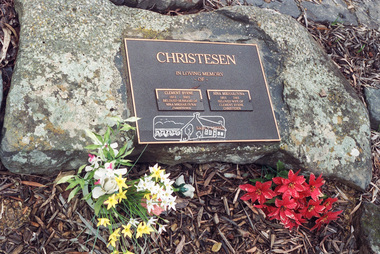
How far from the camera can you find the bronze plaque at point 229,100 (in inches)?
119

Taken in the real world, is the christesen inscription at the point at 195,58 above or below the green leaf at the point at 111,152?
above

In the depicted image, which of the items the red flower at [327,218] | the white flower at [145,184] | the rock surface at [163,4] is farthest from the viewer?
the rock surface at [163,4]

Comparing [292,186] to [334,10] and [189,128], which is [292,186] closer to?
[189,128]

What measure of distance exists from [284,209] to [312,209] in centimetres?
24

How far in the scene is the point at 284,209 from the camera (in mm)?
3039

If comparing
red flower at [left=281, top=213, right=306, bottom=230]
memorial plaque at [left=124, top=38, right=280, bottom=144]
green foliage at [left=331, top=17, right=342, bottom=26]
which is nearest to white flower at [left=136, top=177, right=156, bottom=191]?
memorial plaque at [left=124, top=38, right=280, bottom=144]

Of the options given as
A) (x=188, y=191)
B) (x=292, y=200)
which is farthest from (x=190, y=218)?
(x=292, y=200)

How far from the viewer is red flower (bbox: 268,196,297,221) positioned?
301 cm

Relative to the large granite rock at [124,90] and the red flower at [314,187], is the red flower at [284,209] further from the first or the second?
the large granite rock at [124,90]

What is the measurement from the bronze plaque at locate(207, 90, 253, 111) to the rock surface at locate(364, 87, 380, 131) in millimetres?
1692

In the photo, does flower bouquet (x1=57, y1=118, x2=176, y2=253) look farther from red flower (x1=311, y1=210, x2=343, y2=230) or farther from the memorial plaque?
red flower (x1=311, y1=210, x2=343, y2=230)

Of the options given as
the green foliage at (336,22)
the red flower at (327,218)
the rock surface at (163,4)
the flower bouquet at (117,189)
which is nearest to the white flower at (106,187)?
the flower bouquet at (117,189)

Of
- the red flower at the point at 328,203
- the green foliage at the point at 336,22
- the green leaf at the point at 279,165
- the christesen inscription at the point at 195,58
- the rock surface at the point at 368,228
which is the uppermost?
the christesen inscription at the point at 195,58

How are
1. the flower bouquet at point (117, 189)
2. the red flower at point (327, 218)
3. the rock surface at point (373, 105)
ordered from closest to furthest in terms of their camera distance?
the flower bouquet at point (117, 189), the red flower at point (327, 218), the rock surface at point (373, 105)
